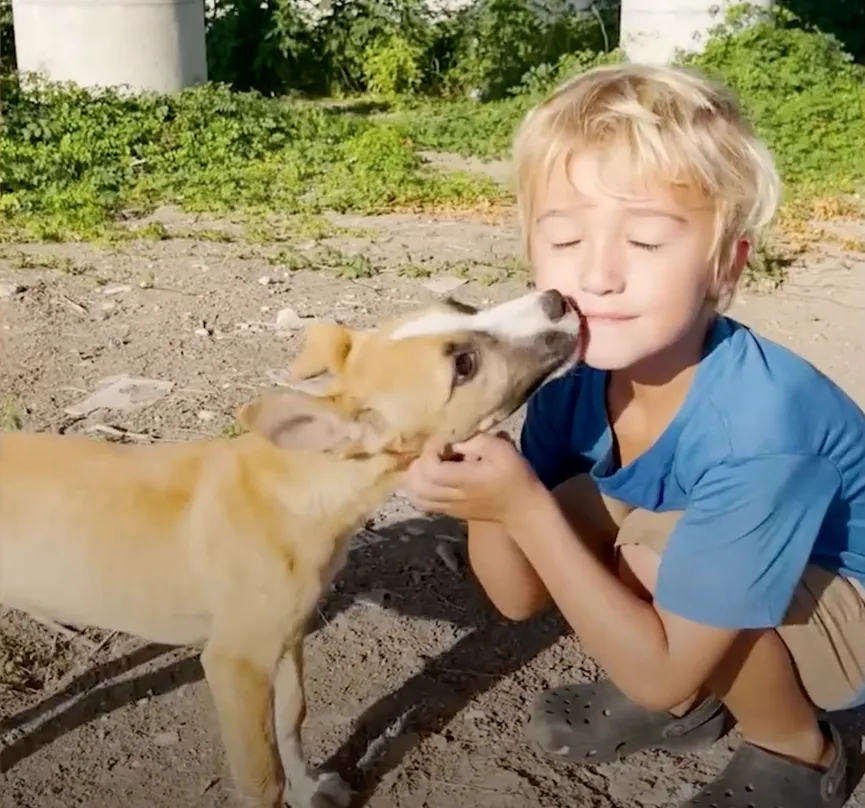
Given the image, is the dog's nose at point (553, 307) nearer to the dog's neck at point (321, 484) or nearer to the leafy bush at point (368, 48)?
the dog's neck at point (321, 484)

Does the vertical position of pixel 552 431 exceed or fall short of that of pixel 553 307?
it falls short

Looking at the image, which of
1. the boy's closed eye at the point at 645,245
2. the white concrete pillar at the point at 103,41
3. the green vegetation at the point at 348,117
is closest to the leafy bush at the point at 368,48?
the green vegetation at the point at 348,117

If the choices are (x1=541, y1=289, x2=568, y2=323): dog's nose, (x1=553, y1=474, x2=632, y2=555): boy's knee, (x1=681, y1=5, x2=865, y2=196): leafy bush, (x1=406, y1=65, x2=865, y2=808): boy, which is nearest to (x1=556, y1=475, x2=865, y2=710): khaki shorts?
(x1=406, y1=65, x2=865, y2=808): boy

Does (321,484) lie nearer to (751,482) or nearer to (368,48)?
(751,482)

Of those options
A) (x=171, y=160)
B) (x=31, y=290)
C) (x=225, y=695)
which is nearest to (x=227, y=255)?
(x=31, y=290)

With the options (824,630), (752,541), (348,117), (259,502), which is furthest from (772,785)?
(348,117)

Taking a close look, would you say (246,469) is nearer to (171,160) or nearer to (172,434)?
(172,434)

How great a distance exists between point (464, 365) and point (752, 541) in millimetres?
693

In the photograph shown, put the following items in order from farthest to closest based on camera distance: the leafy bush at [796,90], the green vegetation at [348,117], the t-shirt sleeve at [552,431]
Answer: the leafy bush at [796,90] → the green vegetation at [348,117] → the t-shirt sleeve at [552,431]

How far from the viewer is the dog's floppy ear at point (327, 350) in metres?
2.64

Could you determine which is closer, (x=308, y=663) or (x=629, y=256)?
(x=629, y=256)

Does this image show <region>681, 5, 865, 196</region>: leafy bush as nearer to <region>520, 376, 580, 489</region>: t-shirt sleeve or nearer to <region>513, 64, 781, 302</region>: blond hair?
<region>520, 376, 580, 489</region>: t-shirt sleeve

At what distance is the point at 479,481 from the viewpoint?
2426mm

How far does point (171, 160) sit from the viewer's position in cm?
853
